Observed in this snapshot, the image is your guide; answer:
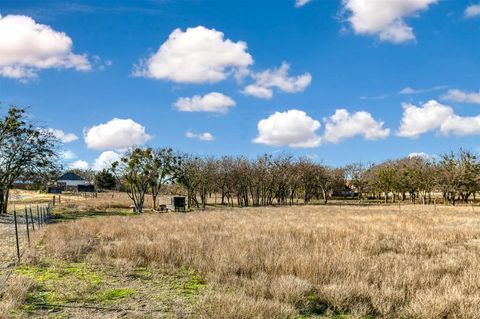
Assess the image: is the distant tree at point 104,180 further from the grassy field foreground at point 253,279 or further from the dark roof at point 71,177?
the grassy field foreground at point 253,279

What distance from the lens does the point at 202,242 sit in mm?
14156

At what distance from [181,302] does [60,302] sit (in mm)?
2150

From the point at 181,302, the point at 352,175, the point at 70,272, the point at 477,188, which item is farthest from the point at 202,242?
the point at 352,175

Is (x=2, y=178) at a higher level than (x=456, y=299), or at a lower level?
higher

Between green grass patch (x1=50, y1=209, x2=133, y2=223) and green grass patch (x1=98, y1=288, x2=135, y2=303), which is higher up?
Result: green grass patch (x1=98, y1=288, x2=135, y2=303)

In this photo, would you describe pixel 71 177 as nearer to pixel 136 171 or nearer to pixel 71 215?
pixel 136 171

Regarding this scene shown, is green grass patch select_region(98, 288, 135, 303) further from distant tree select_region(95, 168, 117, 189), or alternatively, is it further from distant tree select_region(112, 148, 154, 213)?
distant tree select_region(95, 168, 117, 189)

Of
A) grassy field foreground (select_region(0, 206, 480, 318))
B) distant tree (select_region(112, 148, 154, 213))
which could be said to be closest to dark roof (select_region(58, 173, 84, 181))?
distant tree (select_region(112, 148, 154, 213))

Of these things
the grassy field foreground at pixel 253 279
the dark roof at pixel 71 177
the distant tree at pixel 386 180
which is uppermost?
the dark roof at pixel 71 177

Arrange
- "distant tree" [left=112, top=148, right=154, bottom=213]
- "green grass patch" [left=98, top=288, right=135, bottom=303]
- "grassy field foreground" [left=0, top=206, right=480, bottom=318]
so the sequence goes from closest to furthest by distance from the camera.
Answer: "grassy field foreground" [left=0, top=206, right=480, bottom=318] < "green grass patch" [left=98, top=288, right=135, bottom=303] < "distant tree" [left=112, top=148, right=154, bottom=213]

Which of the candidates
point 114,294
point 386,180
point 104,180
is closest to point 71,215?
point 114,294

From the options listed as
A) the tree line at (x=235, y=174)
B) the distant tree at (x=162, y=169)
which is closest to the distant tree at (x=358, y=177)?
the tree line at (x=235, y=174)

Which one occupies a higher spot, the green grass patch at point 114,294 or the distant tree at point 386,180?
the distant tree at point 386,180

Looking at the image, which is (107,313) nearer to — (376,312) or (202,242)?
(376,312)
